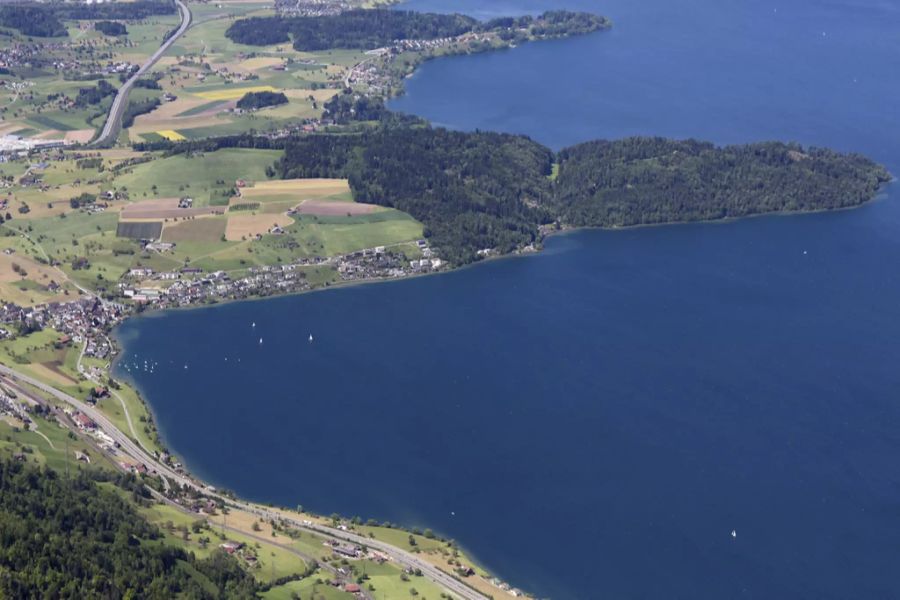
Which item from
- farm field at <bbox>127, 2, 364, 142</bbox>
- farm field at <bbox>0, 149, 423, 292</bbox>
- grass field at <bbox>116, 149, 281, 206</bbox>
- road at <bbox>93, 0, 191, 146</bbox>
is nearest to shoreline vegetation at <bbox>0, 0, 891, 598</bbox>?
farm field at <bbox>0, 149, 423, 292</bbox>

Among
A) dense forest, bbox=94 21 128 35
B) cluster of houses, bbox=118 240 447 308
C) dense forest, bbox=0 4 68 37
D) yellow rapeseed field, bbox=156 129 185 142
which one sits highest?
dense forest, bbox=0 4 68 37

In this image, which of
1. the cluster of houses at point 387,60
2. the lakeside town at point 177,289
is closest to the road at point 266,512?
the lakeside town at point 177,289

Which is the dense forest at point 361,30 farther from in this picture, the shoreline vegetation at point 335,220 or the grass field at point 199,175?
the grass field at point 199,175

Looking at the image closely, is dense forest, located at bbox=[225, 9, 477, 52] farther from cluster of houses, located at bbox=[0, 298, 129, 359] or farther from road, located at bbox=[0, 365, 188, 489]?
road, located at bbox=[0, 365, 188, 489]

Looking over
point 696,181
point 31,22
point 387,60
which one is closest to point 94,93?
point 31,22

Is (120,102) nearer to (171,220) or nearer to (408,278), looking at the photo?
(171,220)
